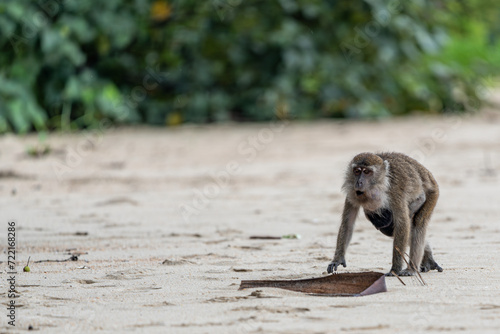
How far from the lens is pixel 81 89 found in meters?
12.7

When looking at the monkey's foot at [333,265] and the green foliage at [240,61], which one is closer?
the monkey's foot at [333,265]

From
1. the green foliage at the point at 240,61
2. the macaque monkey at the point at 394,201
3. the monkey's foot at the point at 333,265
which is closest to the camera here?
the monkey's foot at the point at 333,265

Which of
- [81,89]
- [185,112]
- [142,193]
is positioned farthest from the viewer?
[185,112]

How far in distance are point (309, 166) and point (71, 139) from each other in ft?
12.4

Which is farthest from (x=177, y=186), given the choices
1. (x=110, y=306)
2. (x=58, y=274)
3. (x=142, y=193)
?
(x=110, y=306)

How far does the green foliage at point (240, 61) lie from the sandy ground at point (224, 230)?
3.46ft

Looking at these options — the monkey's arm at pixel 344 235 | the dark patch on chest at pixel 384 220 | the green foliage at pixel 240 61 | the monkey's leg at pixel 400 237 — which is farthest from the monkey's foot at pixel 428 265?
the green foliage at pixel 240 61

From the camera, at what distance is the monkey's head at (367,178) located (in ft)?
15.6

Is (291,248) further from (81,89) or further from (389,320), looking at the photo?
(81,89)

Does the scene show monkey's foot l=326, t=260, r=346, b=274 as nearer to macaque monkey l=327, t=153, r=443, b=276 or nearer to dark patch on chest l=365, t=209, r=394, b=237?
macaque monkey l=327, t=153, r=443, b=276

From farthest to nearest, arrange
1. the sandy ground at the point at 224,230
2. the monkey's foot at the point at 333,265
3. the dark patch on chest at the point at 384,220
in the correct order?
the dark patch on chest at the point at 384,220 → the monkey's foot at the point at 333,265 → the sandy ground at the point at 224,230

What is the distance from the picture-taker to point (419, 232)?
15.9ft

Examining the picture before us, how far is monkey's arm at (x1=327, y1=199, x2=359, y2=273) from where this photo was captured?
4551mm

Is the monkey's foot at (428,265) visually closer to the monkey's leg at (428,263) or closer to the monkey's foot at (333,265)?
the monkey's leg at (428,263)
